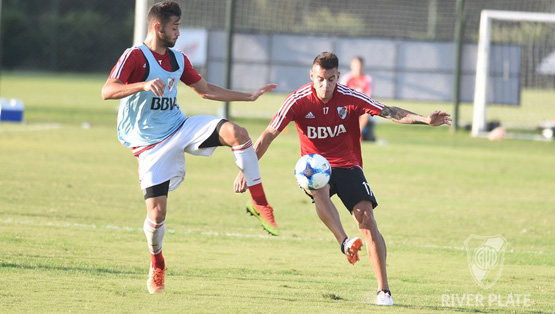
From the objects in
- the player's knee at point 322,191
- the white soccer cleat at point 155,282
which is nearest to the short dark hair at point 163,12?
the player's knee at point 322,191

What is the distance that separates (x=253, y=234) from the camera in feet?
35.4

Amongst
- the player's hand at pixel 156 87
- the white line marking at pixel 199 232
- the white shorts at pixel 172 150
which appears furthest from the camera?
the white line marking at pixel 199 232

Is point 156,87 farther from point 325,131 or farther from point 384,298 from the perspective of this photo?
point 384,298

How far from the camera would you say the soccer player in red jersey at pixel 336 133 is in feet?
24.7

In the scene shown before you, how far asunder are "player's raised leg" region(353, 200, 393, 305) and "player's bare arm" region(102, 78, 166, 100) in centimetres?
199

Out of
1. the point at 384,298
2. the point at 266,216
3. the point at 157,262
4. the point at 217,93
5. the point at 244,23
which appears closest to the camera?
the point at 384,298

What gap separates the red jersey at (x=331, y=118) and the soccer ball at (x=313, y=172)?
0.99 ft

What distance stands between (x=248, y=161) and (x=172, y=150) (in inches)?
24.9

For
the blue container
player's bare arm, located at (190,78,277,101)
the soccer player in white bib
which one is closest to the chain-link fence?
the blue container

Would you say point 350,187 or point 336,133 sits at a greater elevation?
point 336,133

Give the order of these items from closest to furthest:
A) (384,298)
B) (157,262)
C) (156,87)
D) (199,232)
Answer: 1. (156,87)
2. (384,298)
3. (157,262)
4. (199,232)

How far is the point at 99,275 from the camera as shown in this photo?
795 cm

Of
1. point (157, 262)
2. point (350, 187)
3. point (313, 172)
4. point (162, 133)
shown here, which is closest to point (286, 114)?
point (313, 172)

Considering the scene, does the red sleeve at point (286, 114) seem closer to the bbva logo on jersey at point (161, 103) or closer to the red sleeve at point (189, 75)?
the red sleeve at point (189, 75)
